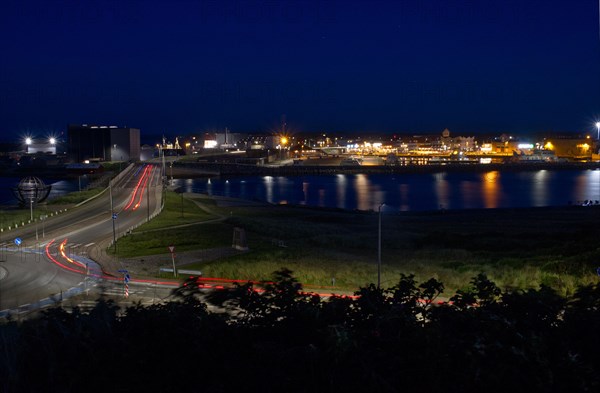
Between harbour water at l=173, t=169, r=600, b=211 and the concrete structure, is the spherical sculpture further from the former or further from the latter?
the concrete structure

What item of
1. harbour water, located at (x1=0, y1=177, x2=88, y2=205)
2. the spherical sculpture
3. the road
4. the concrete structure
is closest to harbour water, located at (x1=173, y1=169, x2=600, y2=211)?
harbour water, located at (x1=0, y1=177, x2=88, y2=205)

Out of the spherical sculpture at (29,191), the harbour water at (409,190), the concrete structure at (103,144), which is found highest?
the concrete structure at (103,144)

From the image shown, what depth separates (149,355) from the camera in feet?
14.3

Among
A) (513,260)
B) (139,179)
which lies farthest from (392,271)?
(139,179)

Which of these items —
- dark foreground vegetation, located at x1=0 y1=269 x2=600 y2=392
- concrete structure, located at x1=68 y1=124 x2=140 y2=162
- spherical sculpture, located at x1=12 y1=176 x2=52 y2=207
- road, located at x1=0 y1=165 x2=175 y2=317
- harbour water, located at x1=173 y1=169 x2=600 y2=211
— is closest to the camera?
dark foreground vegetation, located at x1=0 y1=269 x2=600 y2=392

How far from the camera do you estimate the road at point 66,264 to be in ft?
42.8

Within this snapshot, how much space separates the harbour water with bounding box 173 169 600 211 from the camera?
5184 cm

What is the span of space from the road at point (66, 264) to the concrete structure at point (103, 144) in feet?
190

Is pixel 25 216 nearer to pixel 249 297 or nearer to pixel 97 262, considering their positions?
pixel 97 262

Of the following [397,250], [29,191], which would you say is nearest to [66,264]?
[397,250]

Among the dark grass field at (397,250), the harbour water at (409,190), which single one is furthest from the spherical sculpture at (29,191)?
the harbour water at (409,190)

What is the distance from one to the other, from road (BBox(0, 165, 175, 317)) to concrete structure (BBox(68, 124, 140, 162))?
57.9 meters

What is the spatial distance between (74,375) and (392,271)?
1087 centimetres

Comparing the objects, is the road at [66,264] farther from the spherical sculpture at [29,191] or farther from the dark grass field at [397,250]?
the spherical sculpture at [29,191]
